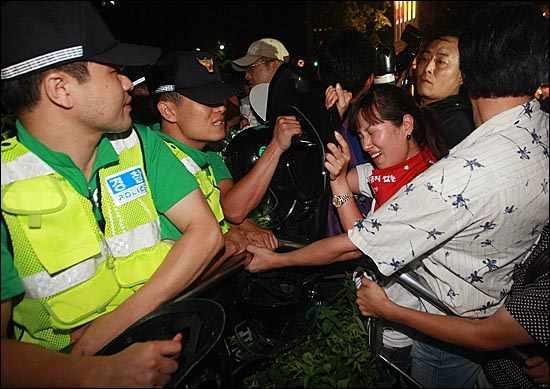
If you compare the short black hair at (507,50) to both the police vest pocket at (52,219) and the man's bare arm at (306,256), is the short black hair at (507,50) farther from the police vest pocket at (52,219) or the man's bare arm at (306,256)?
the police vest pocket at (52,219)

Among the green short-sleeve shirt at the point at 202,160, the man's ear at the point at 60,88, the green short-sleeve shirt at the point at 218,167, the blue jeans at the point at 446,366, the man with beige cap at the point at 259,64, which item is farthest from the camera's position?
the man with beige cap at the point at 259,64

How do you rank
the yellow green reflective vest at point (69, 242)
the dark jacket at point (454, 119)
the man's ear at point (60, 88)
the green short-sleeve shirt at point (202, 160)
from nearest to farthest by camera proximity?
1. the yellow green reflective vest at point (69, 242)
2. the man's ear at point (60, 88)
3. the green short-sleeve shirt at point (202, 160)
4. the dark jacket at point (454, 119)

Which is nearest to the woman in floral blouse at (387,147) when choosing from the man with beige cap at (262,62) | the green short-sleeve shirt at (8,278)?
the green short-sleeve shirt at (8,278)

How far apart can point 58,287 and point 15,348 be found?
218mm

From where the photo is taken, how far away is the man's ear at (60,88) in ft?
4.91

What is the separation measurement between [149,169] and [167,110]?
100 centimetres

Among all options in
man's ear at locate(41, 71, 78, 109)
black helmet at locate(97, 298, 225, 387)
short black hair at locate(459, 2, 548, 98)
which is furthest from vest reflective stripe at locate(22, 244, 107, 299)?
short black hair at locate(459, 2, 548, 98)

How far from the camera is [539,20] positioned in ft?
5.06

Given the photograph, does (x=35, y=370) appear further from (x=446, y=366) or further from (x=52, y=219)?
(x=446, y=366)

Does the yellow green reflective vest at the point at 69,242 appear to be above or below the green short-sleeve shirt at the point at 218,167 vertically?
above

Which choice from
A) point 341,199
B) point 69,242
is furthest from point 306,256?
point 69,242

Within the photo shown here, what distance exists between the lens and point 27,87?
1.50 meters

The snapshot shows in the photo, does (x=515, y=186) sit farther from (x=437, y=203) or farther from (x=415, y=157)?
(x=415, y=157)

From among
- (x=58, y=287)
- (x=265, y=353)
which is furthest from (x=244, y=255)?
(x=58, y=287)
